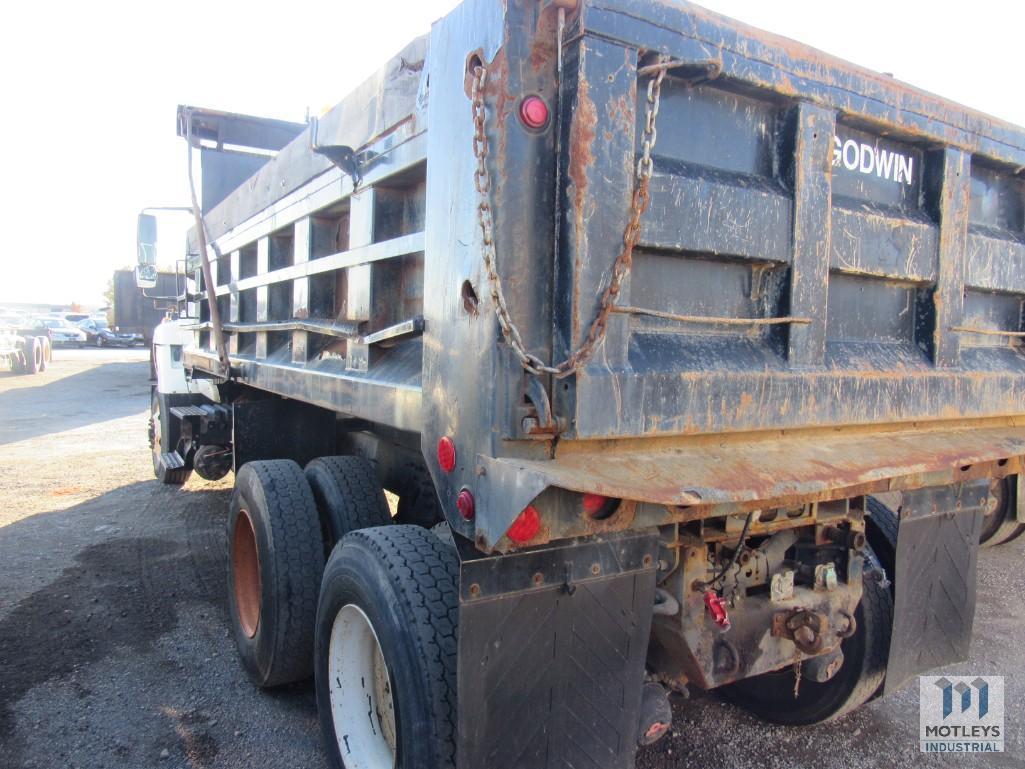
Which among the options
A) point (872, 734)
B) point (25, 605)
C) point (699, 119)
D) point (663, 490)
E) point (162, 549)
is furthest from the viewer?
point (162, 549)

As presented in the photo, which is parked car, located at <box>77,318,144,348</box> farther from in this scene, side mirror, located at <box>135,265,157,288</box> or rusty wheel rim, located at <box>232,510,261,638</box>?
rusty wheel rim, located at <box>232,510,261,638</box>

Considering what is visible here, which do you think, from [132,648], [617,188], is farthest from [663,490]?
[132,648]

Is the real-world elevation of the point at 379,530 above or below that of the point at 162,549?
above

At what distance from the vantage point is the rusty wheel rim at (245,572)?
142 inches

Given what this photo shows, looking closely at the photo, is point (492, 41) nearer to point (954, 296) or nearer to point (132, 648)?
point (954, 296)

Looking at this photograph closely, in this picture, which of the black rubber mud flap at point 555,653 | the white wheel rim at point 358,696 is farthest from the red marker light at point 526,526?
the white wheel rim at point 358,696

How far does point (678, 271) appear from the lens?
2098 millimetres

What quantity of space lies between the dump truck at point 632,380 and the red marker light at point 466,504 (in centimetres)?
3

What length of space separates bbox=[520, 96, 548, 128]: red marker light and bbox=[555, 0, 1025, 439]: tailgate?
6 cm

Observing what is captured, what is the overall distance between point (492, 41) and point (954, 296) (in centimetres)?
191

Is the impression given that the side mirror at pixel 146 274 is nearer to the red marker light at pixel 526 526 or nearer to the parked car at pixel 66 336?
the red marker light at pixel 526 526

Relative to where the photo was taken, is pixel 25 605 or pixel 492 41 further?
pixel 25 605

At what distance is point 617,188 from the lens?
74.3 inches

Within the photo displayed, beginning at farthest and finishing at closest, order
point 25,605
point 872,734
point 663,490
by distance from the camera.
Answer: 1. point 25,605
2. point 872,734
3. point 663,490
